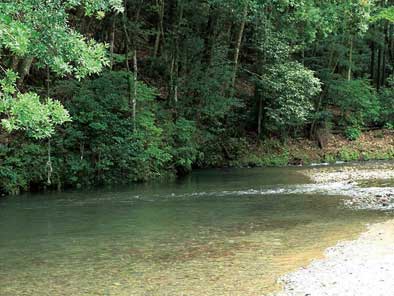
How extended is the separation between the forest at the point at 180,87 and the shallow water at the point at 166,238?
2.44m

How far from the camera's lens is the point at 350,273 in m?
7.62

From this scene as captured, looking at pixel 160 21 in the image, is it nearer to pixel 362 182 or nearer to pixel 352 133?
pixel 362 182

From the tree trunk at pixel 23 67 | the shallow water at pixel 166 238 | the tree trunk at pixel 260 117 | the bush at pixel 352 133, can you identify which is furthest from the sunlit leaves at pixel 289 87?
the tree trunk at pixel 23 67

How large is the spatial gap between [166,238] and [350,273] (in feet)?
14.6

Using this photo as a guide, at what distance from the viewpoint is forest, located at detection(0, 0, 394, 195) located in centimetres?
1900

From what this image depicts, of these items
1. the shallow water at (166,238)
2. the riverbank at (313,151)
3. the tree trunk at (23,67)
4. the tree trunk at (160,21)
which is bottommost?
the shallow water at (166,238)

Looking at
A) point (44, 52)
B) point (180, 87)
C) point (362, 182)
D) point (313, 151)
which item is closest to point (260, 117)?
point (313, 151)

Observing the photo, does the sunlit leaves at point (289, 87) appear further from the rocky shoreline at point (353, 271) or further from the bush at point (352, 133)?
the rocky shoreline at point (353, 271)

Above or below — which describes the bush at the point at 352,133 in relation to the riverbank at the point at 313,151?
above

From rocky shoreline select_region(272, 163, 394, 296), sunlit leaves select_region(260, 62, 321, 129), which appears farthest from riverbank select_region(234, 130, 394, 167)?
rocky shoreline select_region(272, 163, 394, 296)

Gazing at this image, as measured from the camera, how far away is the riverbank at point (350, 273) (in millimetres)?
6832

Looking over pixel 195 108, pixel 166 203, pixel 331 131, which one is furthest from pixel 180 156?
pixel 331 131

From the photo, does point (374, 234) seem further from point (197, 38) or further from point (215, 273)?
point (197, 38)

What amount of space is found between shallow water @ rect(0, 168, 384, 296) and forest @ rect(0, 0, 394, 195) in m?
2.44
